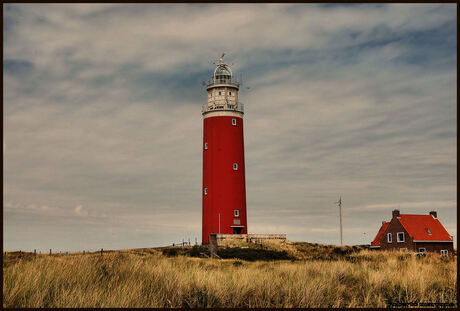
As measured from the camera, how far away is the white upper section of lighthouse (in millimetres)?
51406

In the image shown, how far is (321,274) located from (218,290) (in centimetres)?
592

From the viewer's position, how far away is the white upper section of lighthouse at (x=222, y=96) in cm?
5141

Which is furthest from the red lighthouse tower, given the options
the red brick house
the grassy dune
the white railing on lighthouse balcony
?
the grassy dune

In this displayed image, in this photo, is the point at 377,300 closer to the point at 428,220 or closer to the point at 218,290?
the point at 218,290

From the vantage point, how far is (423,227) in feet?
170

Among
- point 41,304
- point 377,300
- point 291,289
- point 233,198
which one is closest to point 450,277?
point 377,300

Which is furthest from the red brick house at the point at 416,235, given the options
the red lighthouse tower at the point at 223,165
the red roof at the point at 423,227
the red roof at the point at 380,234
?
the red lighthouse tower at the point at 223,165

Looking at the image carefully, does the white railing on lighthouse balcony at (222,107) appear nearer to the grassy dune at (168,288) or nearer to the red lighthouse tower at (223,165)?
the red lighthouse tower at (223,165)

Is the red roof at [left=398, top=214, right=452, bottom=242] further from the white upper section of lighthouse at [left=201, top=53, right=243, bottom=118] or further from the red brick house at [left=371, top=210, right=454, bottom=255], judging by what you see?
the white upper section of lighthouse at [left=201, top=53, right=243, bottom=118]

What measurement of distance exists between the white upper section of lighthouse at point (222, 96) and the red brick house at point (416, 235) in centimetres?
1949

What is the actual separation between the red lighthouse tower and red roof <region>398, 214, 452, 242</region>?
642 inches

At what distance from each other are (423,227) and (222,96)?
2438 centimetres

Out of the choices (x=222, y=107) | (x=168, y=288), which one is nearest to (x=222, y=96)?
(x=222, y=107)

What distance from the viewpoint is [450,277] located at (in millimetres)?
17031
